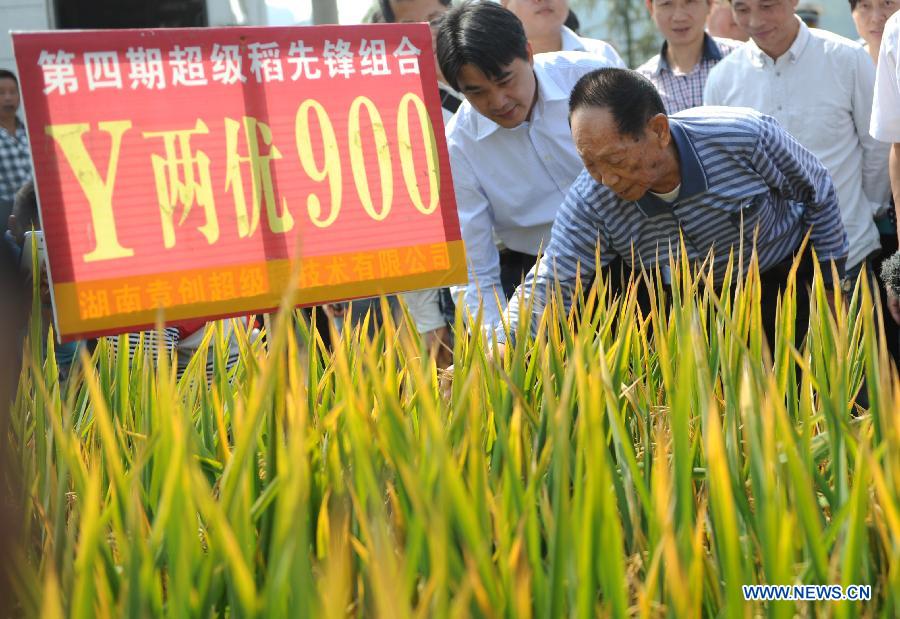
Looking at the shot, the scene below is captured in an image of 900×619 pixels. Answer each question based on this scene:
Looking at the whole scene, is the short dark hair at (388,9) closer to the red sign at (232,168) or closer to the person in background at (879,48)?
the person in background at (879,48)

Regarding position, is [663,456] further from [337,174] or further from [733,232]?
[733,232]

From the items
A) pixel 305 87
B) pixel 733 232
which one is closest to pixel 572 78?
pixel 733 232

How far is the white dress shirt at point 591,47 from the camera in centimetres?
308

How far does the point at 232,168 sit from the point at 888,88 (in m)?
1.71

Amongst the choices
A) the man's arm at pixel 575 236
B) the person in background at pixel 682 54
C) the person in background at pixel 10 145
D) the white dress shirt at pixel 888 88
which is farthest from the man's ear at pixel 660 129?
the person in background at pixel 10 145

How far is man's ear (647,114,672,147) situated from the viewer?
7.19 feet

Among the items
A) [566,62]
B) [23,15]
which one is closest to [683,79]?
[566,62]

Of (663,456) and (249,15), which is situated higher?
(249,15)

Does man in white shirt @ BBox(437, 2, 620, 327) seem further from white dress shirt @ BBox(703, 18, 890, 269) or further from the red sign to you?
the red sign

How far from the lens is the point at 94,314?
145cm

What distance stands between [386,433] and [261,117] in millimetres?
607

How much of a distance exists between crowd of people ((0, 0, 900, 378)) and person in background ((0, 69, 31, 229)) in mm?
1531

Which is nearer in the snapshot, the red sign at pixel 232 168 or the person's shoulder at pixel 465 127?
the red sign at pixel 232 168

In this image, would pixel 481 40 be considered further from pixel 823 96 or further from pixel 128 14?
pixel 128 14
